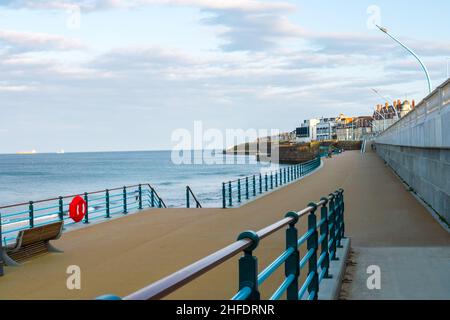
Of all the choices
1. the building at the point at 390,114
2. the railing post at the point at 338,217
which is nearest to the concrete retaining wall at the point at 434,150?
the railing post at the point at 338,217

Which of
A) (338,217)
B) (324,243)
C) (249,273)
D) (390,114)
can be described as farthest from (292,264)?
(390,114)

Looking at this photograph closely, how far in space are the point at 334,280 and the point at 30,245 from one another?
20.6 ft

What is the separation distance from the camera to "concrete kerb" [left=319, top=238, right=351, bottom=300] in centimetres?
683

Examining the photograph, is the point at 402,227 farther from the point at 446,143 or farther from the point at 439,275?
the point at 439,275

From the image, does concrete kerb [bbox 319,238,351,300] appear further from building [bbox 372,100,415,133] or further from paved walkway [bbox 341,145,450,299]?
building [bbox 372,100,415,133]

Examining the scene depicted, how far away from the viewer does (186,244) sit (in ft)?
39.5

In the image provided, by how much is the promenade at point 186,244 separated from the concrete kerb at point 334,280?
0.21 metres

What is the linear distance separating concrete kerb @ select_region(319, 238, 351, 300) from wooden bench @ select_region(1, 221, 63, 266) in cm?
569

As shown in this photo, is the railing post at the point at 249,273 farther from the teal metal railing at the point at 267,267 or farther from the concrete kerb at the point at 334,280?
the concrete kerb at the point at 334,280

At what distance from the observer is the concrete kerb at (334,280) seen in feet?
22.4
